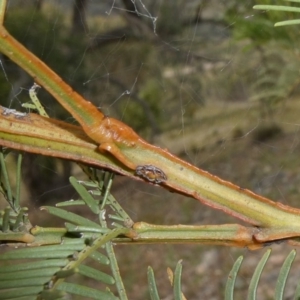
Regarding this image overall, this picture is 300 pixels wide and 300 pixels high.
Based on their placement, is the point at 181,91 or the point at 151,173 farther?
the point at 181,91

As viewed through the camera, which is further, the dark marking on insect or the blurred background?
the blurred background

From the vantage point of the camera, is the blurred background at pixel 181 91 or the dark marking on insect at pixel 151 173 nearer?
the dark marking on insect at pixel 151 173

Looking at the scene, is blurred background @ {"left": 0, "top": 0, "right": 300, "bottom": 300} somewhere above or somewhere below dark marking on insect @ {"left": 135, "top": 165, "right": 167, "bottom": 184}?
below

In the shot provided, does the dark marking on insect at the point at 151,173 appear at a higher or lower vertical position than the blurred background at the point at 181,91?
higher

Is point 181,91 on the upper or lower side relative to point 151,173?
lower

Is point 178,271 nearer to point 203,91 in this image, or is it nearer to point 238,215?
point 238,215
